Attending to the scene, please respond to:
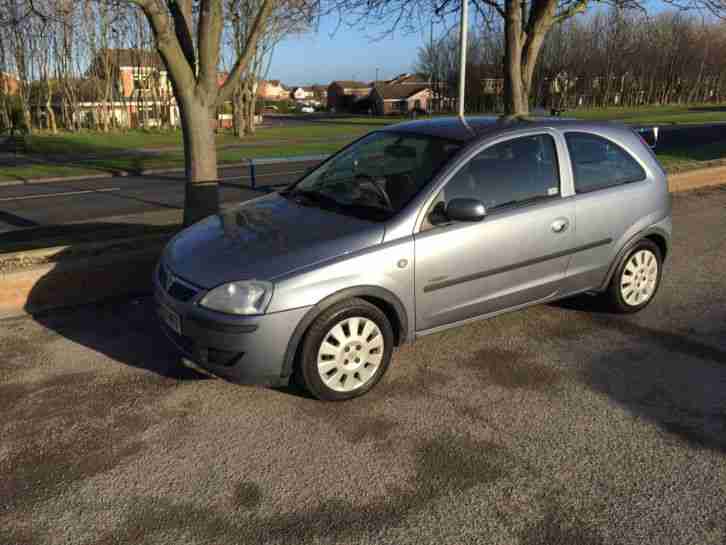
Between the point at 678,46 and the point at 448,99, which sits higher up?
the point at 678,46

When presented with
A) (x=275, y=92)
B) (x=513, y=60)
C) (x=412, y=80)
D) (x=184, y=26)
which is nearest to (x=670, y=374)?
(x=184, y=26)

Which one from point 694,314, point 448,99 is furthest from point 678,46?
point 694,314

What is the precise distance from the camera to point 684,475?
305cm

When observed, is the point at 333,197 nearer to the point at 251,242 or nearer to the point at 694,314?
the point at 251,242

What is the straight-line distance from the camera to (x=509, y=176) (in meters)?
4.35

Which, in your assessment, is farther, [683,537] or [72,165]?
[72,165]

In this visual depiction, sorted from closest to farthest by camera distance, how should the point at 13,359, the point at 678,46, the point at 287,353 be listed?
the point at 287,353
the point at 13,359
the point at 678,46

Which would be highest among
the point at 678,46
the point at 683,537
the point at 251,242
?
the point at 678,46

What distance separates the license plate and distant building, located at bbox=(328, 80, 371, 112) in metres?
101

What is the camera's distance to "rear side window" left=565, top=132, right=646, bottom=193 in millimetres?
4660

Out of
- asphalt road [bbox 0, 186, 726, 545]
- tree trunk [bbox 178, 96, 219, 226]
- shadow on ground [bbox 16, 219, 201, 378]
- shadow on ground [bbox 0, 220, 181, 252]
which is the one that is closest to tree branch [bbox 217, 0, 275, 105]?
tree trunk [bbox 178, 96, 219, 226]

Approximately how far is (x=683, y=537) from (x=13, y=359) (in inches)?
169

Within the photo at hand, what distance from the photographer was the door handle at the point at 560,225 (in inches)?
175

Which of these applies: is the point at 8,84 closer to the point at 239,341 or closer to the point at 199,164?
the point at 199,164
